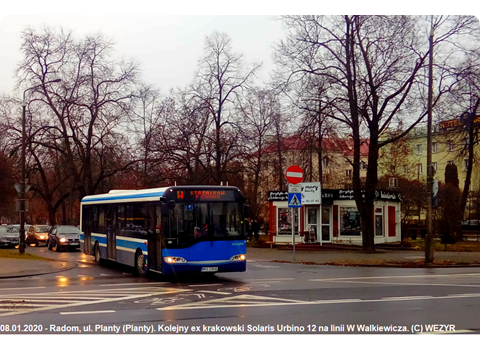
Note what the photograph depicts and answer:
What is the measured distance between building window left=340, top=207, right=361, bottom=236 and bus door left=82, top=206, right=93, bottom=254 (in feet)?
56.1

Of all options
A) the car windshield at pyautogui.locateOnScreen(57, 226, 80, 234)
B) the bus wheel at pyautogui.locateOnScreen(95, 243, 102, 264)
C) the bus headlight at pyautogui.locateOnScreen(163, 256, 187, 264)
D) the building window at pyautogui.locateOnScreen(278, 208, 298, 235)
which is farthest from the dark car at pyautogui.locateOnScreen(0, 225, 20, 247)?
the bus headlight at pyautogui.locateOnScreen(163, 256, 187, 264)

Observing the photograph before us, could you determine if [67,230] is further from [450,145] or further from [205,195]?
[450,145]

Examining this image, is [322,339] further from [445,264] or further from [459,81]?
[459,81]

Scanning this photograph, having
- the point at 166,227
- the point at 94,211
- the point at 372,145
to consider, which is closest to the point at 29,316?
the point at 166,227

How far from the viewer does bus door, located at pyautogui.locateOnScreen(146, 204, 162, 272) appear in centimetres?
1608

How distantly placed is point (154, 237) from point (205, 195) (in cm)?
202

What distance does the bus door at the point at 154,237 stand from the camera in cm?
1608

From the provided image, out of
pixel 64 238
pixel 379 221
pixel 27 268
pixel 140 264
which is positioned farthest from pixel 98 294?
pixel 379 221

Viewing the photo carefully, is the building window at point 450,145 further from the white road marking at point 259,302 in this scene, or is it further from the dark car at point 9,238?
the dark car at point 9,238

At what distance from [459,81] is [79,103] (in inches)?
1085

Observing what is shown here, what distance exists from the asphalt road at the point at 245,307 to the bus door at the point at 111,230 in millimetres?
2733

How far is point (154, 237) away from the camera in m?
16.5

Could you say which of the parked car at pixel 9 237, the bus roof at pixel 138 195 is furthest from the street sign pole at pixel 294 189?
the parked car at pixel 9 237

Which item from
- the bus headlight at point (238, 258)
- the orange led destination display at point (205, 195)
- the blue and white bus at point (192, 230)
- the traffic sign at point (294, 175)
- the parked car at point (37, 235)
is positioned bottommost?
the parked car at point (37, 235)
